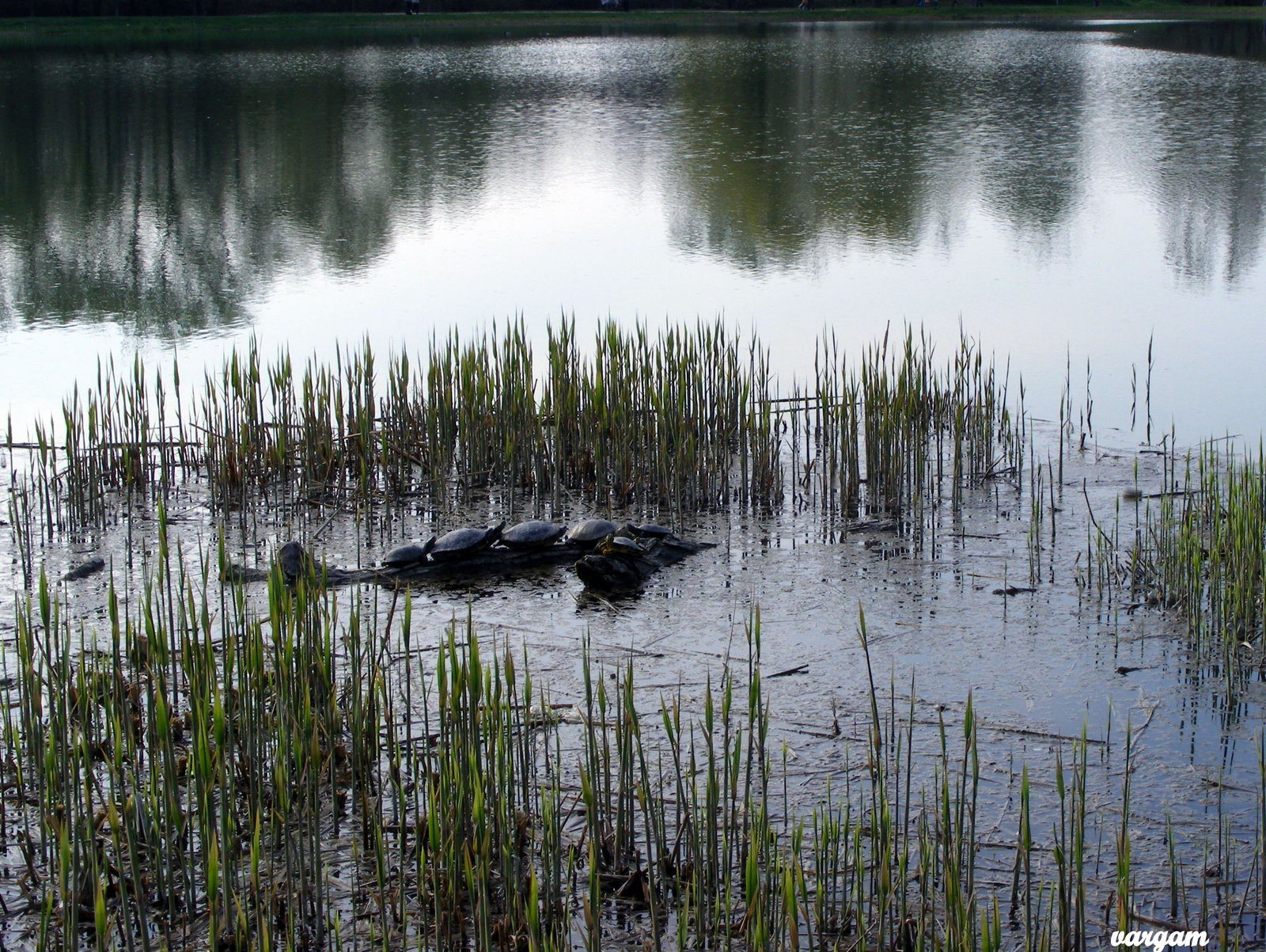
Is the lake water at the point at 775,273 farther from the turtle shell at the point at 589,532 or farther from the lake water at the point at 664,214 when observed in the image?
the turtle shell at the point at 589,532

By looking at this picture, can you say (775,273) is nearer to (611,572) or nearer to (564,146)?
(611,572)

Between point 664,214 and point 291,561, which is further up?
point 664,214

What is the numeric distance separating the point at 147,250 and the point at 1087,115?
614 inches

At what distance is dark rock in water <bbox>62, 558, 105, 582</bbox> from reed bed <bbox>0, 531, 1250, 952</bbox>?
5.98 ft

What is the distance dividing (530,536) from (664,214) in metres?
9.98

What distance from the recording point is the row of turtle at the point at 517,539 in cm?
538

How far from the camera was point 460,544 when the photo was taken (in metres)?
5.42

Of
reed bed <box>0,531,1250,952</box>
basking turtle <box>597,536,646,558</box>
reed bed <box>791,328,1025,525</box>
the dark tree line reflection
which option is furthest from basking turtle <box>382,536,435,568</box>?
the dark tree line reflection

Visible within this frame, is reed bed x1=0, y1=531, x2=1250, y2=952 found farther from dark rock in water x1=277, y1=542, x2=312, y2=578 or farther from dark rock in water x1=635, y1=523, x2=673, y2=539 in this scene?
dark rock in water x1=635, y1=523, x2=673, y2=539

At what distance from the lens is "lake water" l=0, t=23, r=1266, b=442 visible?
33.1 ft

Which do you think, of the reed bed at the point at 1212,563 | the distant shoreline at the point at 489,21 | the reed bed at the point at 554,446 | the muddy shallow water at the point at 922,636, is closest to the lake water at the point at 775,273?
the muddy shallow water at the point at 922,636

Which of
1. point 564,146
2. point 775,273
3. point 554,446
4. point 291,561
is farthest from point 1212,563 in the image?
point 564,146

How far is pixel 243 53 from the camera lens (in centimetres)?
3434

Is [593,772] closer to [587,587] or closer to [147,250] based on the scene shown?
[587,587]
